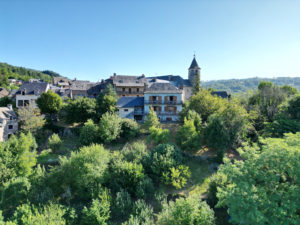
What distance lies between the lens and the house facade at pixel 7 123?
31.6 meters

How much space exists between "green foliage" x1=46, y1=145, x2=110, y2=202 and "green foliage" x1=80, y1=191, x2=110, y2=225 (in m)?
1.75

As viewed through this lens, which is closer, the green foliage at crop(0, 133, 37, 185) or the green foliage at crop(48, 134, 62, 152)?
the green foliage at crop(0, 133, 37, 185)

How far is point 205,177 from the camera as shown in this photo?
70.4ft

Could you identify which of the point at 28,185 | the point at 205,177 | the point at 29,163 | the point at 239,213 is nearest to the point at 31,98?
the point at 29,163

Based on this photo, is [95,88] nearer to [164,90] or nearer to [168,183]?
[164,90]

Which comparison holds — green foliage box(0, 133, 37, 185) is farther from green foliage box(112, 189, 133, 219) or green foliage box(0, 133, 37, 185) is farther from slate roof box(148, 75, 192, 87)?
slate roof box(148, 75, 192, 87)

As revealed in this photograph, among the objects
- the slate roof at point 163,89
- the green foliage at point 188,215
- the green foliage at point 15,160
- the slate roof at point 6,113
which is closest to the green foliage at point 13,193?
the green foliage at point 15,160

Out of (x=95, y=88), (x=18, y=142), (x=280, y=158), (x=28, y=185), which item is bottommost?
(x=28, y=185)

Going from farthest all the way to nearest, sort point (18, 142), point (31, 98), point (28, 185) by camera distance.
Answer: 1. point (31, 98)
2. point (18, 142)
3. point (28, 185)

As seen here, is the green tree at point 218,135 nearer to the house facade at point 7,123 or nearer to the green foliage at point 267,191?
the green foliage at point 267,191

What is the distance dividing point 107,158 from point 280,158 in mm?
17663

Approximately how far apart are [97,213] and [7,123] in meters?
31.6

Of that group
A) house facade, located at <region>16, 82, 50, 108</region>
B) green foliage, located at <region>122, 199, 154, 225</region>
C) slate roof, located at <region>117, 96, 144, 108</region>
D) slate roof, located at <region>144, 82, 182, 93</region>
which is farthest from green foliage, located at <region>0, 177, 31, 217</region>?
house facade, located at <region>16, 82, 50, 108</region>

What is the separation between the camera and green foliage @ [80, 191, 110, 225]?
15117 mm
